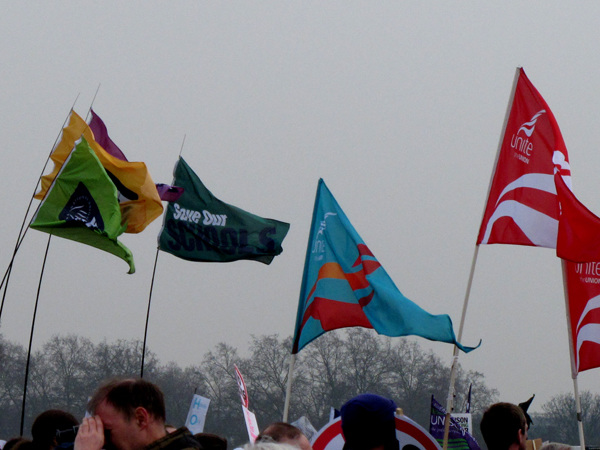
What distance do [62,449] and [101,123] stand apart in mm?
11500

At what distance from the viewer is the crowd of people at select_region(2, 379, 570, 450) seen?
3.53 metres

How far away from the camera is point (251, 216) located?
540 inches

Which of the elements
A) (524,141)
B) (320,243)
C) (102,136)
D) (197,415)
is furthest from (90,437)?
(102,136)

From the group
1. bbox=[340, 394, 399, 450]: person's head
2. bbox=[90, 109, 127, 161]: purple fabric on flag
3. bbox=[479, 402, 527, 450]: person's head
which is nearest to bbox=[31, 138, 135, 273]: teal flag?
bbox=[90, 109, 127, 161]: purple fabric on flag

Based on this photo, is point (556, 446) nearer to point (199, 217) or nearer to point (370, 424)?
point (370, 424)

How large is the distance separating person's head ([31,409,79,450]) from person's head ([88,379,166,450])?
1878mm

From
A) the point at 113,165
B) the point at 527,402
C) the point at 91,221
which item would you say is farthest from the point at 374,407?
the point at 113,165

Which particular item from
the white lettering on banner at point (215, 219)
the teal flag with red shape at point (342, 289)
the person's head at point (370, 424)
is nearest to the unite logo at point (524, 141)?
the teal flag with red shape at point (342, 289)

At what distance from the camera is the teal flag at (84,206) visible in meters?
11.3

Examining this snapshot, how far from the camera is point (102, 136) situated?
14.9m

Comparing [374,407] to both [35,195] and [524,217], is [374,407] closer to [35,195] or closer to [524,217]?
[524,217]

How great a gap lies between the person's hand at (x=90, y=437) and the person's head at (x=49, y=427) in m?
1.93

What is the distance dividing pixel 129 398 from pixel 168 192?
1012 centimetres

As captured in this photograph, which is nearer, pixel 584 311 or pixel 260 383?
pixel 584 311
